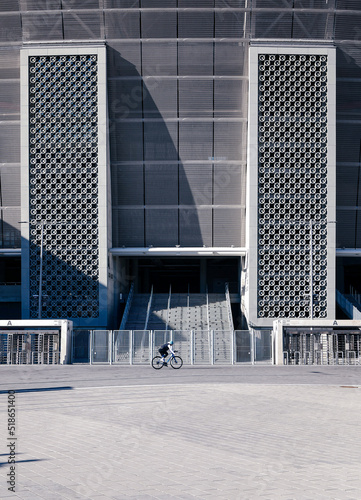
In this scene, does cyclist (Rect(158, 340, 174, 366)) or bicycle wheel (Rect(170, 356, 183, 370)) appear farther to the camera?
bicycle wheel (Rect(170, 356, 183, 370))

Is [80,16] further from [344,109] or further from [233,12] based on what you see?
[344,109]

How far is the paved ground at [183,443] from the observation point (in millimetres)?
8695

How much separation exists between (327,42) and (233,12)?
258 inches

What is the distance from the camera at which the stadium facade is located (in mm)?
51531

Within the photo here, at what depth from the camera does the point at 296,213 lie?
52062mm

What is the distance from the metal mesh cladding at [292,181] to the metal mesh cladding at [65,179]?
37.3ft

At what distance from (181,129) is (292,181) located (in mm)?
8465

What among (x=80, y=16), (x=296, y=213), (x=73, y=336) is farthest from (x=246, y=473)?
(x=80, y=16)

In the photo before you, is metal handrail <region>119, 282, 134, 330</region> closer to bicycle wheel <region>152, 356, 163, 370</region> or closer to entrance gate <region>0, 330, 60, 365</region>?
entrance gate <region>0, 330, 60, 365</region>

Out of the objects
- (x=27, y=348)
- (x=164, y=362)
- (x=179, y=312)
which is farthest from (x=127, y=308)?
(x=164, y=362)

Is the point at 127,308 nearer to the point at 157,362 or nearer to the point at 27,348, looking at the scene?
the point at 27,348

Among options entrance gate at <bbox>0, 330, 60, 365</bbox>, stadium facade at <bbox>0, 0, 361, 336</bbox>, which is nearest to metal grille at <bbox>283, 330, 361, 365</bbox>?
stadium facade at <bbox>0, 0, 361, 336</bbox>

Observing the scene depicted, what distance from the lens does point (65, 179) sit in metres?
52.6

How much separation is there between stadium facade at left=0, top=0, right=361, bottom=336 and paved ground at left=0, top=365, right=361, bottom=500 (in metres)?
28.9
